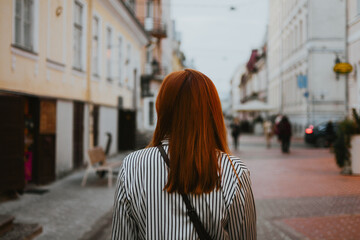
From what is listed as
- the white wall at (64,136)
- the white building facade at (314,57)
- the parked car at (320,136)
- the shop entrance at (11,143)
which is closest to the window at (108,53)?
the white wall at (64,136)

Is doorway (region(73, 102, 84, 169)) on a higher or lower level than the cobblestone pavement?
higher

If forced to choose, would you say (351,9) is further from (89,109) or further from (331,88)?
(331,88)

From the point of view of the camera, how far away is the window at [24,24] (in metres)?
8.31

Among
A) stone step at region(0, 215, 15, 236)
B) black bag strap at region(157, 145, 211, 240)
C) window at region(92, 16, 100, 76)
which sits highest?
window at region(92, 16, 100, 76)

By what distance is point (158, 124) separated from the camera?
5.86 ft

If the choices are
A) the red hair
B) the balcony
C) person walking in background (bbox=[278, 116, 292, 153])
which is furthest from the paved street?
the balcony

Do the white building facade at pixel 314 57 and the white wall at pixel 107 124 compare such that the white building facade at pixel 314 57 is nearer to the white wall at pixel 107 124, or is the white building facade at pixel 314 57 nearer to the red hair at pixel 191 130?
the white wall at pixel 107 124

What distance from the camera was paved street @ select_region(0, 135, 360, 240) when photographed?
550cm

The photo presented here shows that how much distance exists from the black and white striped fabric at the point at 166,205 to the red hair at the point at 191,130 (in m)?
0.05

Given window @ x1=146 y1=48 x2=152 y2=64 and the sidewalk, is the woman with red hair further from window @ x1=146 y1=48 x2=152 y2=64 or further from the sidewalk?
window @ x1=146 y1=48 x2=152 y2=64

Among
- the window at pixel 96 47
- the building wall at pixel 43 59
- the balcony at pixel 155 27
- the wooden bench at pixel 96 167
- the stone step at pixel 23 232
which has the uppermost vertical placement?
the balcony at pixel 155 27

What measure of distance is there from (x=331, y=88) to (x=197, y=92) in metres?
26.5

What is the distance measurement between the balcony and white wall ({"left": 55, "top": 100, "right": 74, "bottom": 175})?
2178 centimetres

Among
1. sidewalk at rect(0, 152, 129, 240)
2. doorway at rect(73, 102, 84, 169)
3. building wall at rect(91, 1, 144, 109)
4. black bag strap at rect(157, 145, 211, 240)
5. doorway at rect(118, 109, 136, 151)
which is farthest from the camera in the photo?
doorway at rect(118, 109, 136, 151)
